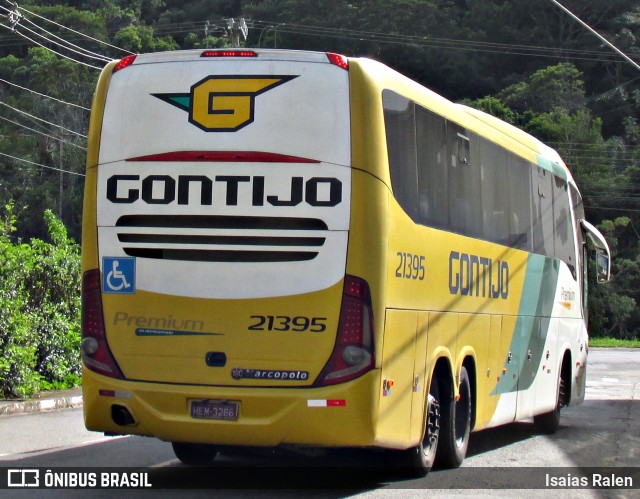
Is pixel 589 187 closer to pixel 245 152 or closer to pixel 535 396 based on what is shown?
pixel 535 396

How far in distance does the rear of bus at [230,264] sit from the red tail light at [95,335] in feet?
0.04

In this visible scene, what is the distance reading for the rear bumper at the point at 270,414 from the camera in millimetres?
8594

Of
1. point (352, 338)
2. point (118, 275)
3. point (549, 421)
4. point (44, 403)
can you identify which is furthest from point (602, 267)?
point (118, 275)

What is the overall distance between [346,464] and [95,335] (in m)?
3.05

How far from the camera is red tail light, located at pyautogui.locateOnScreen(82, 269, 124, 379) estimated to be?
29.8ft

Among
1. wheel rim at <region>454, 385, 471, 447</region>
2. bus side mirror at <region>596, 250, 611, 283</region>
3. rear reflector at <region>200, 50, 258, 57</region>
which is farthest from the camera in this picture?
bus side mirror at <region>596, 250, 611, 283</region>

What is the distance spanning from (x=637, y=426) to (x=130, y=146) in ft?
30.7

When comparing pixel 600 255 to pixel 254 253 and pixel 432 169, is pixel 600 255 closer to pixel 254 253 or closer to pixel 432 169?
pixel 432 169

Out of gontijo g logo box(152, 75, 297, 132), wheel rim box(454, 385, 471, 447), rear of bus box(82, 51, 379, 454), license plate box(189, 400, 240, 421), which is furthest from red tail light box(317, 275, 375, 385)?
wheel rim box(454, 385, 471, 447)

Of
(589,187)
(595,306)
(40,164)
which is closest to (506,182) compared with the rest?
(595,306)

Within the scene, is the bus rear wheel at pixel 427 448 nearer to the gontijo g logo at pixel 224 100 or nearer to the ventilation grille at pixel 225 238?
the ventilation grille at pixel 225 238

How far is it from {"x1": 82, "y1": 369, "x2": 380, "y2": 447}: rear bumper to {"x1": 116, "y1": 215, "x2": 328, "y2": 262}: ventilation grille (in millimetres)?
995

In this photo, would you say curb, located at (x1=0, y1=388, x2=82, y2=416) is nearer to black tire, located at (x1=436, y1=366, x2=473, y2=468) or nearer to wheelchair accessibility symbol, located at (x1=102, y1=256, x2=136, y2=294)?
black tire, located at (x1=436, y1=366, x2=473, y2=468)

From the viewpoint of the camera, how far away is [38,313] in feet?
59.1
